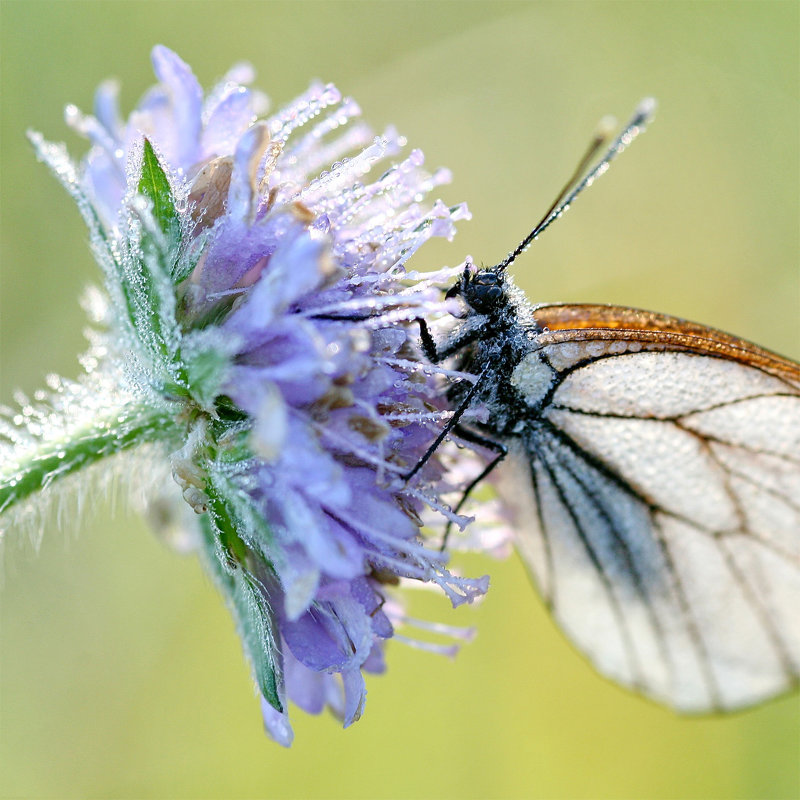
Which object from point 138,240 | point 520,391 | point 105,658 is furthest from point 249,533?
point 105,658

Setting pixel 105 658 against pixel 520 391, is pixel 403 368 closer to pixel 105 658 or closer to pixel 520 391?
pixel 520 391

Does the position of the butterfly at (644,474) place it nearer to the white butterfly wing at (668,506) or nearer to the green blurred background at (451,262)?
the white butterfly wing at (668,506)

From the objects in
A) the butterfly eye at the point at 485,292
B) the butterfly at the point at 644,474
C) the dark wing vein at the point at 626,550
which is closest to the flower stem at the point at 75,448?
the butterfly at the point at 644,474

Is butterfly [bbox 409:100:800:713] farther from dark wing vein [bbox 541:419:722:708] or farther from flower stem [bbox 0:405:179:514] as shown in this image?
flower stem [bbox 0:405:179:514]

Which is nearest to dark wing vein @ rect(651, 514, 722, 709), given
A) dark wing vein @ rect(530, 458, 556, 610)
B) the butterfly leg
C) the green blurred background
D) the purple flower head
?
dark wing vein @ rect(530, 458, 556, 610)

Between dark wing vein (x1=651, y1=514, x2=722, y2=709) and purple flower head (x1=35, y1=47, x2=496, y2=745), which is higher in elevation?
dark wing vein (x1=651, y1=514, x2=722, y2=709)

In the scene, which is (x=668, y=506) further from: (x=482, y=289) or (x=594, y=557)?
(x=482, y=289)

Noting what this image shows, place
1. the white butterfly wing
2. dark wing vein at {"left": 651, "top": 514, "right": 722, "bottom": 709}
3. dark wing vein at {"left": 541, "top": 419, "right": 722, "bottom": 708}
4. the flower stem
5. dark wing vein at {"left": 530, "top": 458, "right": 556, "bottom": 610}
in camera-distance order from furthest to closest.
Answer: dark wing vein at {"left": 651, "top": 514, "right": 722, "bottom": 709}
dark wing vein at {"left": 530, "top": 458, "right": 556, "bottom": 610}
dark wing vein at {"left": 541, "top": 419, "right": 722, "bottom": 708}
the white butterfly wing
the flower stem
